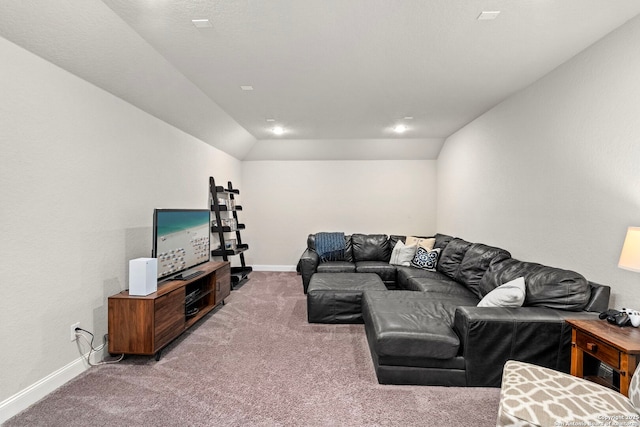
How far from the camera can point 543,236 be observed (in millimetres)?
2877

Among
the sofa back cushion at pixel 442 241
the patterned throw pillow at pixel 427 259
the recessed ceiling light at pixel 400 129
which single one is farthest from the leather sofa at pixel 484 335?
the recessed ceiling light at pixel 400 129

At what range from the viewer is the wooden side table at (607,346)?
5.13 ft

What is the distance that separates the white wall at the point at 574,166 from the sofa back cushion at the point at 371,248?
177 cm

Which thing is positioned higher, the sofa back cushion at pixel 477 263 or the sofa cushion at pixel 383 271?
the sofa back cushion at pixel 477 263

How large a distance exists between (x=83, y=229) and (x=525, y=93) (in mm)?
4340

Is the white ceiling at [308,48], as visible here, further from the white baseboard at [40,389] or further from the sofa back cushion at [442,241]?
the white baseboard at [40,389]

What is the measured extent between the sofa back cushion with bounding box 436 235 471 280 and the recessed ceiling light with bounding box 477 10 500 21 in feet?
8.91

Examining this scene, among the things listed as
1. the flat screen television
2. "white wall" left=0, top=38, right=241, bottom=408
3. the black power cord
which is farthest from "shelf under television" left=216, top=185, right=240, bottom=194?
the black power cord

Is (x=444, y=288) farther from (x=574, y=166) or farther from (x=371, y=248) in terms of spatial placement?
(x=371, y=248)

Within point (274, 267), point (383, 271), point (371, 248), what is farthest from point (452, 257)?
point (274, 267)

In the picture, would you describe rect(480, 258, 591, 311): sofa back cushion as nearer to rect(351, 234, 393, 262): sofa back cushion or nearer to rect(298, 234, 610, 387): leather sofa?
rect(298, 234, 610, 387): leather sofa

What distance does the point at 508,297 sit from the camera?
2348 millimetres

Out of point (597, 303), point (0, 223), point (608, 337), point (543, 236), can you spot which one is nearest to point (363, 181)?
point (543, 236)

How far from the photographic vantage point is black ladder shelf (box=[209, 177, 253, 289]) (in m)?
4.88
